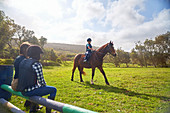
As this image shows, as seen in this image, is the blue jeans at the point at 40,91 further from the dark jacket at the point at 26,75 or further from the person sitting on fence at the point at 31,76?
the dark jacket at the point at 26,75

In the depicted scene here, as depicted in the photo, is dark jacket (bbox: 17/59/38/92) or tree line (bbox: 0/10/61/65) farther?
tree line (bbox: 0/10/61/65)

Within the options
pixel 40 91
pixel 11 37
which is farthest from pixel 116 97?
pixel 11 37

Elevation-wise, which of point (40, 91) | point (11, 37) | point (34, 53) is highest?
point (11, 37)

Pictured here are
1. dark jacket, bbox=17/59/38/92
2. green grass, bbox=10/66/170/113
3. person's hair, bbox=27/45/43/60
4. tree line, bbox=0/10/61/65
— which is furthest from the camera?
tree line, bbox=0/10/61/65

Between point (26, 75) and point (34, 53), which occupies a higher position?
point (34, 53)

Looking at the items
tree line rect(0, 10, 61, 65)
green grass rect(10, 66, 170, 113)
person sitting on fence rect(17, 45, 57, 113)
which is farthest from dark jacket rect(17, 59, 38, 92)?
tree line rect(0, 10, 61, 65)

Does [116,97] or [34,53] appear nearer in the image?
[34,53]

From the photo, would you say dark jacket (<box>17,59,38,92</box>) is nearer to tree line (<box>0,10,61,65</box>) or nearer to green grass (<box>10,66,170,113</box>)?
green grass (<box>10,66,170,113</box>)

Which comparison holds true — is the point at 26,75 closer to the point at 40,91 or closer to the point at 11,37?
the point at 40,91

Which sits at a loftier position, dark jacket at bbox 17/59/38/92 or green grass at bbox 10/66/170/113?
dark jacket at bbox 17/59/38/92

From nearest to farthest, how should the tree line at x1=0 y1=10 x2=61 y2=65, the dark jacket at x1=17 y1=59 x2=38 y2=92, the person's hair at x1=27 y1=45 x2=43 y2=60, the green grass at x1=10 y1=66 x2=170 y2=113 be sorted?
the dark jacket at x1=17 y1=59 x2=38 y2=92 < the person's hair at x1=27 y1=45 x2=43 y2=60 < the green grass at x1=10 y1=66 x2=170 y2=113 < the tree line at x1=0 y1=10 x2=61 y2=65

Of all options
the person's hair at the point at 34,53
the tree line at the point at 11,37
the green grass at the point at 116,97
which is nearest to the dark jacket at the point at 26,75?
the person's hair at the point at 34,53

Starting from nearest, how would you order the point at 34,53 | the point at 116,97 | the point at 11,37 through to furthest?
1. the point at 34,53
2. the point at 116,97
3. the point at 11,37

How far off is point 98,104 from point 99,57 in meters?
3.54
